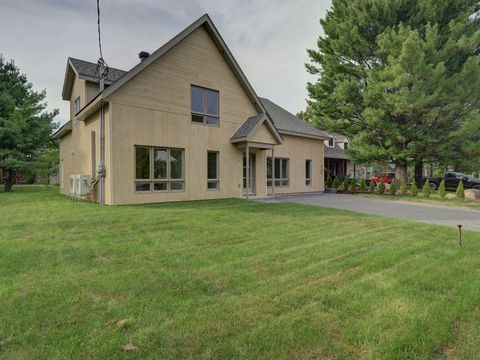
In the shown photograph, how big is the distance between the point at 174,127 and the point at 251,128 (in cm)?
366

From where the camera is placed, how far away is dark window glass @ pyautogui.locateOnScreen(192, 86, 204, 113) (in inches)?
509

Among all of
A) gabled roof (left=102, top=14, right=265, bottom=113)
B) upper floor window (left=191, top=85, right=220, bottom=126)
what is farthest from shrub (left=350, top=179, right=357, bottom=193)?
upper floor window (left=191, top=85, right=220, bottom=126)

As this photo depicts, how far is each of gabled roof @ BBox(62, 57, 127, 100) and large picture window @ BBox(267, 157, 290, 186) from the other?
9282 mm

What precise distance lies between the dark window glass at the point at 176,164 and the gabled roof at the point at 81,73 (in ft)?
15.9

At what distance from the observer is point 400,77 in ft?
52.2

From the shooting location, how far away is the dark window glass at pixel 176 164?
1223cm


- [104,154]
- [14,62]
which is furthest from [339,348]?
[14,62]

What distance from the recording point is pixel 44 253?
4.89 meters

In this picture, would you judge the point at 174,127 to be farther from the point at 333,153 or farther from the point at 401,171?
the point at 333,153

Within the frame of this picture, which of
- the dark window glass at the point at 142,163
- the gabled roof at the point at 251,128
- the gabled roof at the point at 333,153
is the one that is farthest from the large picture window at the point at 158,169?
the gabled roof at the point at 333,153

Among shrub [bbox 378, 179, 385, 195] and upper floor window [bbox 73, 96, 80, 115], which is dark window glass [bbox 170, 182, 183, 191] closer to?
upper floor window [bbox 73, 96, 80, 115]

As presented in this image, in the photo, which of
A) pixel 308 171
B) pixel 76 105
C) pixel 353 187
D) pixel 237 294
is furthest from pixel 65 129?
pixel 353 187

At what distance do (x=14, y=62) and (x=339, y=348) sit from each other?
3099cm

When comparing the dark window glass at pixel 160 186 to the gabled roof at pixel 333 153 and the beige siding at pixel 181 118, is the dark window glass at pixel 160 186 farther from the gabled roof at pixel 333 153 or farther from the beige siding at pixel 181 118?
the gabled roof at pixel 333 153
